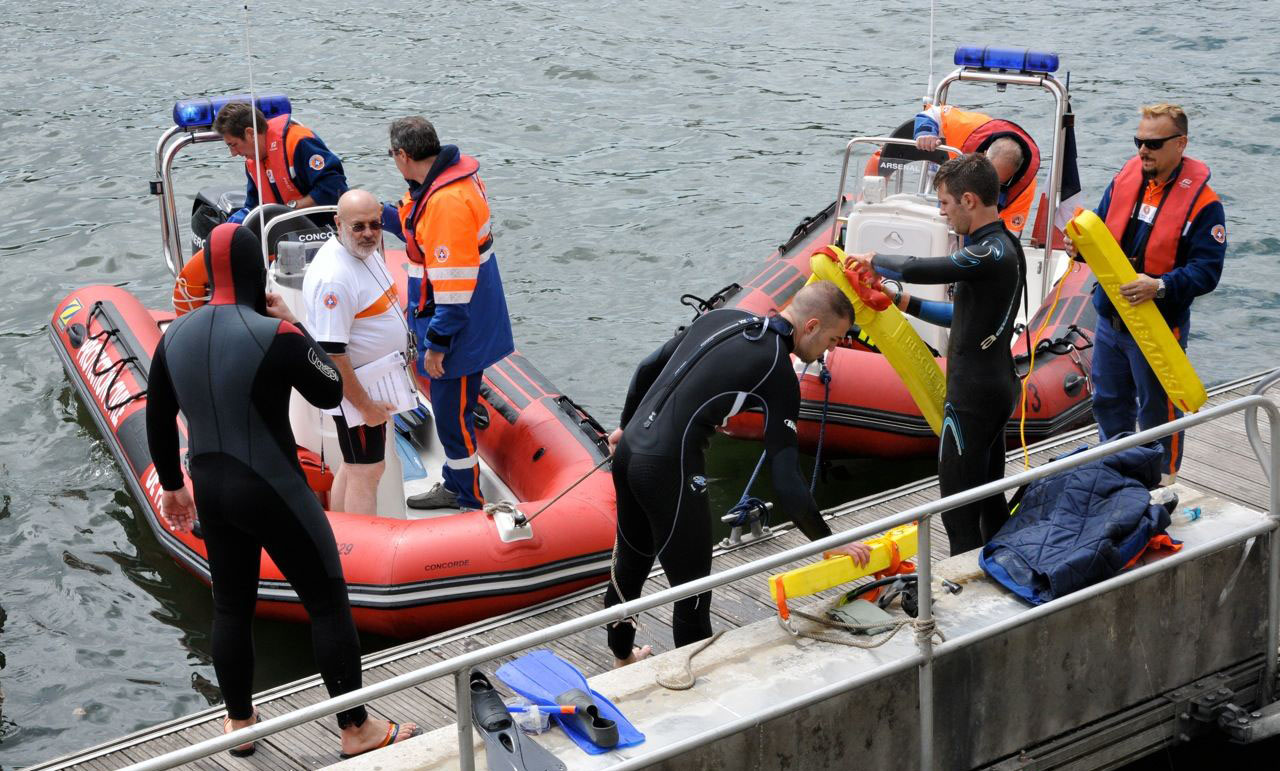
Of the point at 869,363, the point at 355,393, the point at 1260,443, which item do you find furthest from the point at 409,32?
the point at 1260,443

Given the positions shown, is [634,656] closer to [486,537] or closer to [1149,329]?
[486,537]

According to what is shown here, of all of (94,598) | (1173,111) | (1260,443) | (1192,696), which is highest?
(1173,111)

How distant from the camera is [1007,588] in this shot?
4133mm

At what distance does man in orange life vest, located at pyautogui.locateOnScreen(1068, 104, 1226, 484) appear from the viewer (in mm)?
4914

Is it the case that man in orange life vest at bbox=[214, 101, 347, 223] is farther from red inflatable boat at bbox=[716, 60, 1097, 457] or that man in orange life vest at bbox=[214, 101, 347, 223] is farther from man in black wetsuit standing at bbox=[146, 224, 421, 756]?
man in black wetsuit standing at bbox=[146, 224, 421, 756]

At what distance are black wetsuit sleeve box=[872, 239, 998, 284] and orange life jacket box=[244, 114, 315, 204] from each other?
3683 millimetres

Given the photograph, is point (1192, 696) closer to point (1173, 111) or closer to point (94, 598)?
point (1173, 111)

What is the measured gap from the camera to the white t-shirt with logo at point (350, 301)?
5125 mm

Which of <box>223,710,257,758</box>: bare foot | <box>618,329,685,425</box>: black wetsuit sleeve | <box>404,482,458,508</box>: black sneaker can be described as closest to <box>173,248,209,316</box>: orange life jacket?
<box>404,482,458,508</box>: black sneaker

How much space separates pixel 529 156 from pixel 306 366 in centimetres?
Result: 905

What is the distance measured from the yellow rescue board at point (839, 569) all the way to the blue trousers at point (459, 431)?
220 centimetres

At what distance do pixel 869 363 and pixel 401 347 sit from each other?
8.22 ft

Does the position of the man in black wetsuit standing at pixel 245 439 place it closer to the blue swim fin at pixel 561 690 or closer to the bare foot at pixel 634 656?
the blue swim fin at pixel 561 690

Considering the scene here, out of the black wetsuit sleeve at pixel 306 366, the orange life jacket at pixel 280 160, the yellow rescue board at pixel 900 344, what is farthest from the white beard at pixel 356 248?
the orange life jacket at pixel 280 160
